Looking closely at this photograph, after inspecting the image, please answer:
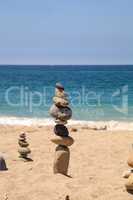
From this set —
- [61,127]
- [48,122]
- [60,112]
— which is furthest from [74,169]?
[48,122]

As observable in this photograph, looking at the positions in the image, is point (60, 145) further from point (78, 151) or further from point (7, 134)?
point (7, 134)

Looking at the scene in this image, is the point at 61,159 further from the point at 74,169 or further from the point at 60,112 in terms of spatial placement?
the point at 74,169

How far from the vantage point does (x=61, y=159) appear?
11367 mm

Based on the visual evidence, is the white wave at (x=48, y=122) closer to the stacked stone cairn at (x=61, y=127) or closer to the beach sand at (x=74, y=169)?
the beach sand at (x=74, y=169)

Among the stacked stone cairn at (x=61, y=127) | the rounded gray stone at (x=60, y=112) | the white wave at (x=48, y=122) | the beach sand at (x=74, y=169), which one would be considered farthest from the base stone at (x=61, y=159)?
the white wave at (x=48, y=122)

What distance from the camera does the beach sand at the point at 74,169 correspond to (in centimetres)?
988

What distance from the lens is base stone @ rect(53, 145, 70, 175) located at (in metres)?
11.3

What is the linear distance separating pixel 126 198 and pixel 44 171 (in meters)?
2.67

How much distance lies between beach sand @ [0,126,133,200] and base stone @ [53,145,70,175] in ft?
0.61

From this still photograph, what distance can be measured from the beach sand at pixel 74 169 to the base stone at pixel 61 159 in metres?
0.19

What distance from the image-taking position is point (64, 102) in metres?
10.8

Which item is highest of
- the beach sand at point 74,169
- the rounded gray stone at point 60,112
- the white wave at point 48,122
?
the rounded gray stone at point 60,112

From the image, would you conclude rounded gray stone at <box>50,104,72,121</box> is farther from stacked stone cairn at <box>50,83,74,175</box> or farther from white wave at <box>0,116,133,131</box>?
white wave at <box>0,116,133,131</box>

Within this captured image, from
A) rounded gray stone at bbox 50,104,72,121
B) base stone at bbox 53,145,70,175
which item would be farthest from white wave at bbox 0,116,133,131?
rounded gray stone at bbox 50,104,72,121
